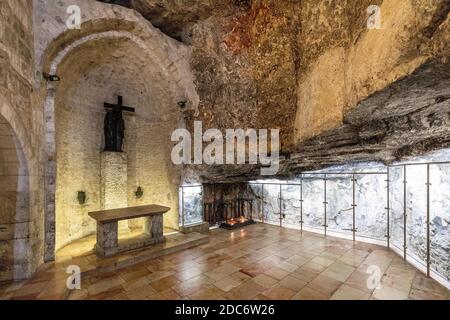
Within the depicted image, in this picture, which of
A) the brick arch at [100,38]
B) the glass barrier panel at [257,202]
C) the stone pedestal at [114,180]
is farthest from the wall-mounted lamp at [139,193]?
the glass barrier panel at [257,202]

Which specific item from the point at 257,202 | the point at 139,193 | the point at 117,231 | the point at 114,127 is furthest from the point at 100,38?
the point at 257,202

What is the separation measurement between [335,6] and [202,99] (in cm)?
382

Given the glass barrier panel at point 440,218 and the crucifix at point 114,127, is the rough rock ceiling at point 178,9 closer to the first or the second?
the crucifix at point 114,127

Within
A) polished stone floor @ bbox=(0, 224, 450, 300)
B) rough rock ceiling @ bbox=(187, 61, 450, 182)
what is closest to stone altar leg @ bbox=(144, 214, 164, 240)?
polished stone floor @ bbox=(0, 224, 450, 300)

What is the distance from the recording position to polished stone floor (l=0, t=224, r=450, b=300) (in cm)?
351

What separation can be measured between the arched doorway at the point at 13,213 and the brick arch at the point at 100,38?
70cm

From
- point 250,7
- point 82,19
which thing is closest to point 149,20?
point 82,19

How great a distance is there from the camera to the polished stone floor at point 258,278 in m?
3.51

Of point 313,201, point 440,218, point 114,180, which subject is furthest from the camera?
point 313,201

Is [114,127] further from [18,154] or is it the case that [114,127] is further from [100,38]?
[18,154]

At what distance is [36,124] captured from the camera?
4.29 m

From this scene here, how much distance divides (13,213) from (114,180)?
113 inches

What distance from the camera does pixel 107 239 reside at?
4.86m

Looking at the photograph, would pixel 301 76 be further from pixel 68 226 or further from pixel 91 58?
pixel 68 226
